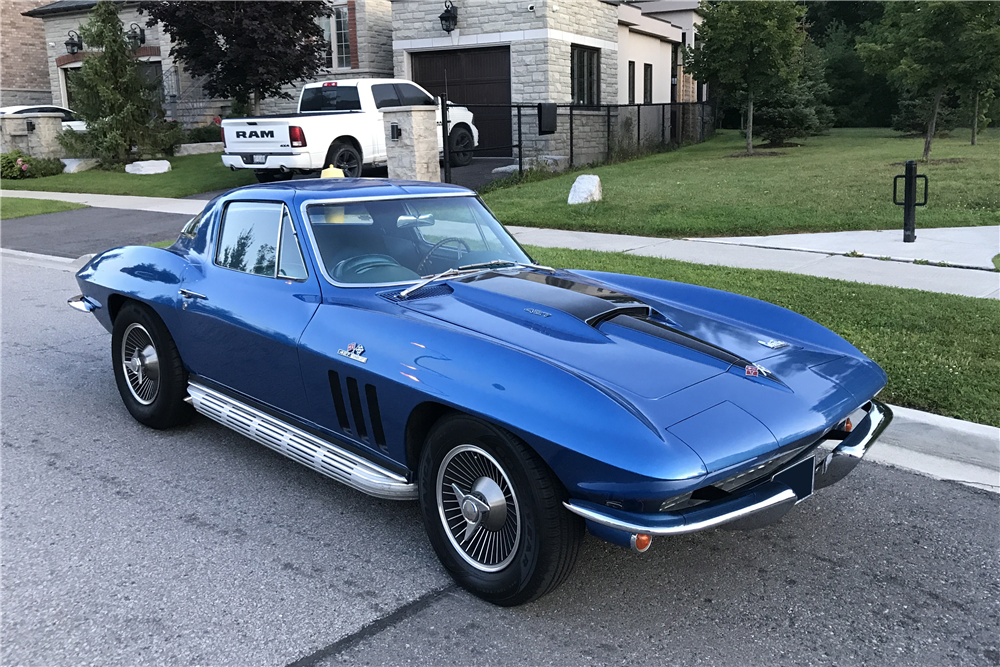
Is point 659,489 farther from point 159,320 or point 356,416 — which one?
point 159,320

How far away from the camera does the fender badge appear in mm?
3531

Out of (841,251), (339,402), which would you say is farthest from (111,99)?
(339,402)

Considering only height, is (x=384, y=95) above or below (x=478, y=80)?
below

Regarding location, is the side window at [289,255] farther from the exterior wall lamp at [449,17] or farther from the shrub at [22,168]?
the shrub at [22,168]

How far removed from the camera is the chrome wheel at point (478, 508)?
306cm

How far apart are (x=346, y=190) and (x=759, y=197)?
11098 mm

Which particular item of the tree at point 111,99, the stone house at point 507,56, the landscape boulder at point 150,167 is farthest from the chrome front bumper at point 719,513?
the tree at point 111,99

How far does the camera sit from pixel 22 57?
37656 millimetres

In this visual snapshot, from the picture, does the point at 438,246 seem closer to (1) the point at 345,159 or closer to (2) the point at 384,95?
(1) the point at 345,159

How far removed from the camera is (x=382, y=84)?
16953 mm

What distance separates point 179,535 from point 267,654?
112 cm

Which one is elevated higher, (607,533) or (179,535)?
(607,533)

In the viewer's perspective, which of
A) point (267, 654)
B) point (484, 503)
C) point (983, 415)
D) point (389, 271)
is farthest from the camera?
point (983, 415)

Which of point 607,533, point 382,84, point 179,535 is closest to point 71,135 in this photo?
point 382,84
